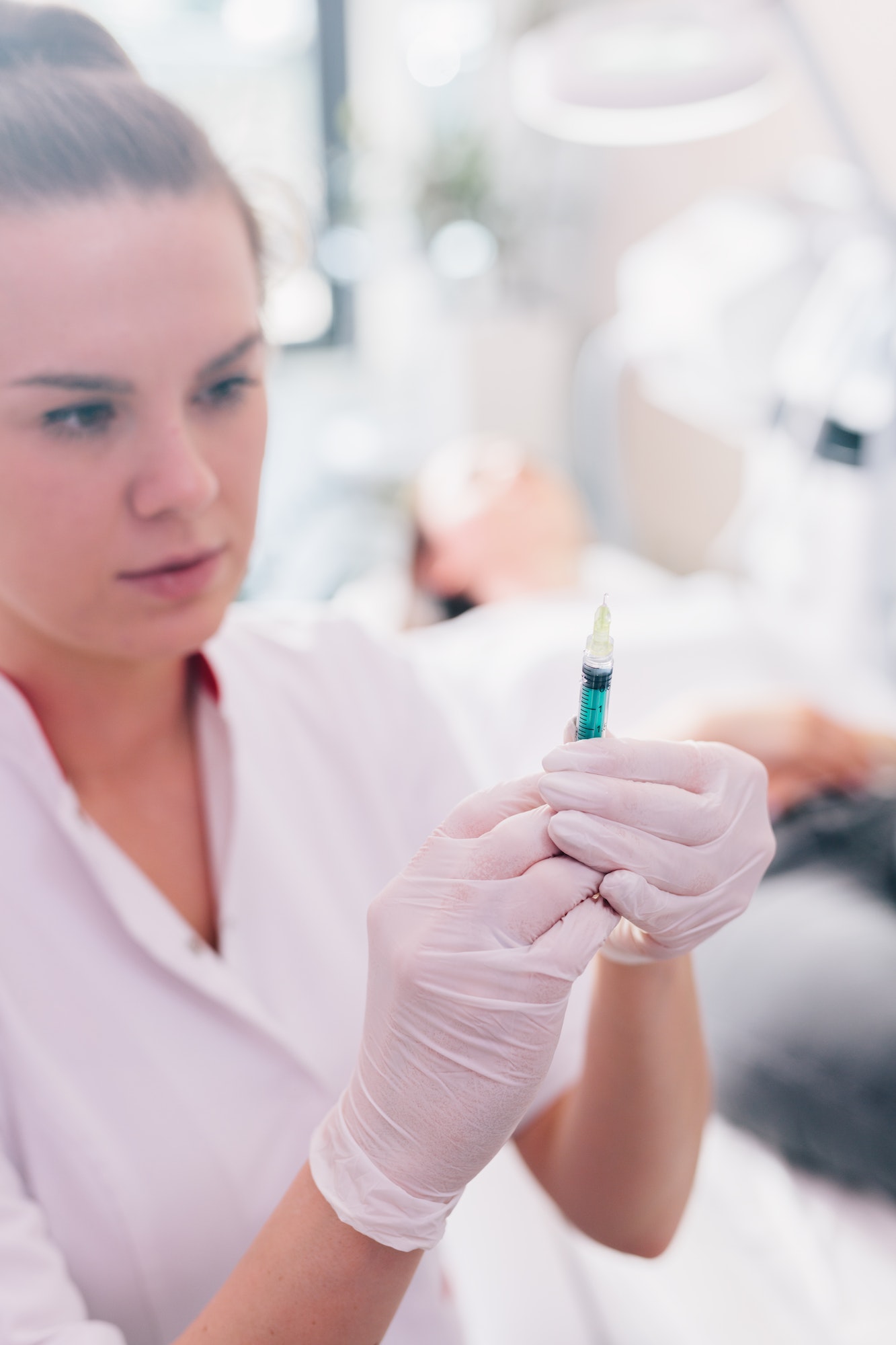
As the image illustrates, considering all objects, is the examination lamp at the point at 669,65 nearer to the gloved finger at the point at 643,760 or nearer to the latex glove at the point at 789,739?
the latex glove at the point at 789,739

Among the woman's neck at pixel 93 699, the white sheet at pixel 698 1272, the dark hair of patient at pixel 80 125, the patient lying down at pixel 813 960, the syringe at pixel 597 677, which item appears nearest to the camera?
the syringe at pixel 597 677

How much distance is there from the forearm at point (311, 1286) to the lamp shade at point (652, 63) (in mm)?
1304

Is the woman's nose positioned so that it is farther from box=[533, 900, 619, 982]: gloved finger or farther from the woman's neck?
box=[533, 900, 619, 982]: gloved finger

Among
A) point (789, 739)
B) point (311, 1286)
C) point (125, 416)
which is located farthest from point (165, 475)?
point (789, 739)

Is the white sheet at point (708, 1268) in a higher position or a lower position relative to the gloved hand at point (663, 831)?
lower

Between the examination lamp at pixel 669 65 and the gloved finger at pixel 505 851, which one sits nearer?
the gloved finger at pixel 505 851

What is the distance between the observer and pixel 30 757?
626mm

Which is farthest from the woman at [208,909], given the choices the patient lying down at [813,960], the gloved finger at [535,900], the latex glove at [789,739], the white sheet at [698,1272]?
the latex glove at [789,739]

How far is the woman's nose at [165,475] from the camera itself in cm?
59

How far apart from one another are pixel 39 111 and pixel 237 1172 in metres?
0.65

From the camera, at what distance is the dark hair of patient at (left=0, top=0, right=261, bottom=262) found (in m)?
0.56

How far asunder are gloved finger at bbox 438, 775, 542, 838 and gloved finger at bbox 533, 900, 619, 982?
0.20 ft

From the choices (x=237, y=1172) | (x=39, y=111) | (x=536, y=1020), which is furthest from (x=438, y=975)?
(x=39, y=111)

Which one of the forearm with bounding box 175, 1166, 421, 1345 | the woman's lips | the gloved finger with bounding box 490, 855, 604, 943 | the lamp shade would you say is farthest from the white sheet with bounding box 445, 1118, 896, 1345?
the lamp shade
